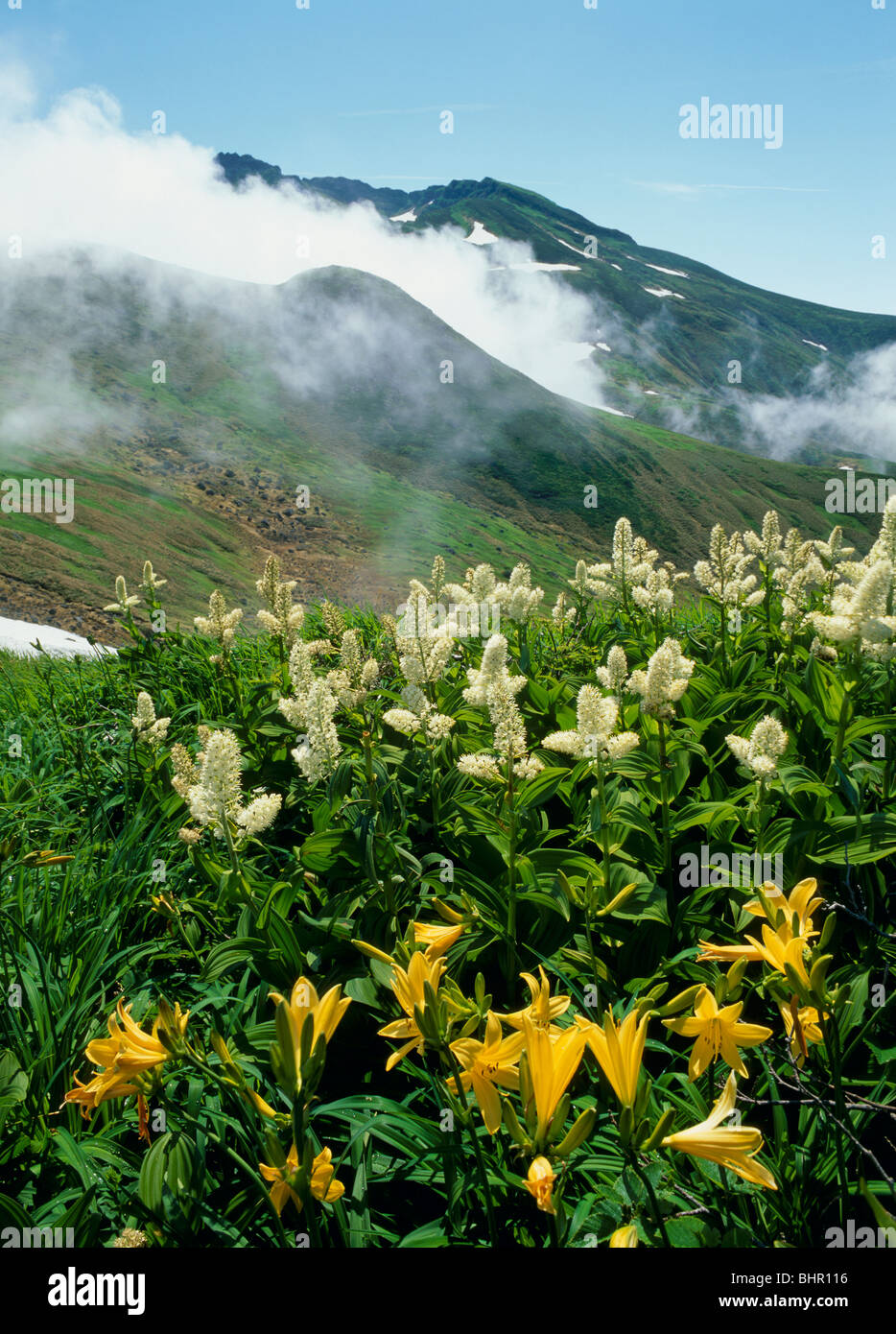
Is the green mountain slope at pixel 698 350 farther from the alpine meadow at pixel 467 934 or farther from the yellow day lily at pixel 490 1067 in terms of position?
the yellow day lily at pixel 490 1067

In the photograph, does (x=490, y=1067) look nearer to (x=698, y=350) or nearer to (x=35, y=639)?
(x=35, y=639)

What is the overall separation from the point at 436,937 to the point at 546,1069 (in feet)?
1.59

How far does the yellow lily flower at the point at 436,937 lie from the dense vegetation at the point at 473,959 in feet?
0.05

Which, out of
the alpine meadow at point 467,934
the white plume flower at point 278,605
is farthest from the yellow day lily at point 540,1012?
the white plume flower at point 278,605

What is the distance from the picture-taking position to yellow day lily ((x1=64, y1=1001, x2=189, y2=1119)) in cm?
151

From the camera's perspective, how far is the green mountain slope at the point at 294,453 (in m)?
23.7

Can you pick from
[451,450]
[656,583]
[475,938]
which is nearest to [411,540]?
[451,450]

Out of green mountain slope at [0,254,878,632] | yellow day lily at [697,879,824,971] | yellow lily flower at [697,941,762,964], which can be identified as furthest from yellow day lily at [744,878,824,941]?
green mountain slope at [0,254,878,632]

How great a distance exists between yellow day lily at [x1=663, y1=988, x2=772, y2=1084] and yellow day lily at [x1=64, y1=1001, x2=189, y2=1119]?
98 cm

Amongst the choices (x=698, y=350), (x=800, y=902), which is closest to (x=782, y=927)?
(x=800, y=902)

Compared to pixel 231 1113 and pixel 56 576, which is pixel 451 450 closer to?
pixel 56 576

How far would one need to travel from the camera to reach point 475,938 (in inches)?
101

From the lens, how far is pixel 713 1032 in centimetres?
159
